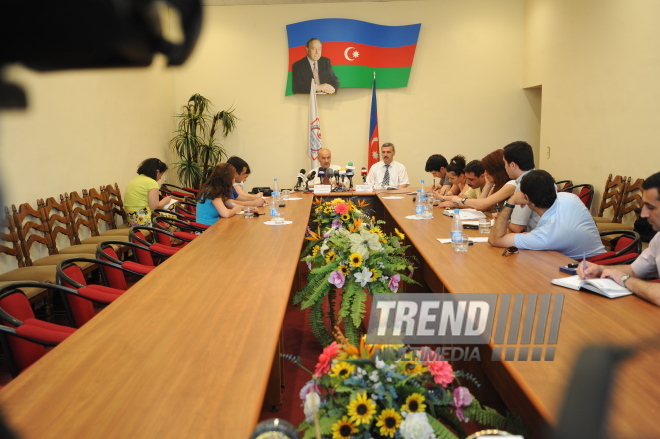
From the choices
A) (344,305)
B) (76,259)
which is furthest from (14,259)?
(344,305)

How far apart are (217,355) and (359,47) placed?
7.91 meters

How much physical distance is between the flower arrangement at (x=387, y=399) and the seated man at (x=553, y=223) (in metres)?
2.13

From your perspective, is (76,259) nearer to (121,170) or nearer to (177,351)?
(177,351)

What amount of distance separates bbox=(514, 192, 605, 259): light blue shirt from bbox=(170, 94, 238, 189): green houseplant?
6.33 m

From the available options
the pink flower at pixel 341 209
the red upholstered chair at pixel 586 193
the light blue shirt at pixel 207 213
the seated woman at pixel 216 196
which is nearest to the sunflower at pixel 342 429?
the pink flower at pixel 341 209

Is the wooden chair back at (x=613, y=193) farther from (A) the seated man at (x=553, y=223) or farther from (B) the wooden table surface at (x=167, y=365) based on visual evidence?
(B) the wooden table surface at (x=167, y=365)

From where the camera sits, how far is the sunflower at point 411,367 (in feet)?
4.44

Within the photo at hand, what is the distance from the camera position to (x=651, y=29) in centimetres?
551

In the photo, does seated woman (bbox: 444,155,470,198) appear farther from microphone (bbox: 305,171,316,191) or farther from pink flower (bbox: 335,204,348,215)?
pink flower (bbox: 335,204,348,215)

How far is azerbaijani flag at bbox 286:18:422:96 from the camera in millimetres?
9102

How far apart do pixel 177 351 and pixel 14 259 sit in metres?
3.59

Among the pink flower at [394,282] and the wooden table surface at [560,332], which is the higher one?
the wooden table surface at [560,332]

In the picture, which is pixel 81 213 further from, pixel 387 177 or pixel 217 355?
pixel 217 355

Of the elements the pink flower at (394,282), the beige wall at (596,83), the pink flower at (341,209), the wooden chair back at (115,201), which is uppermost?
the beige wall at (596,83)
